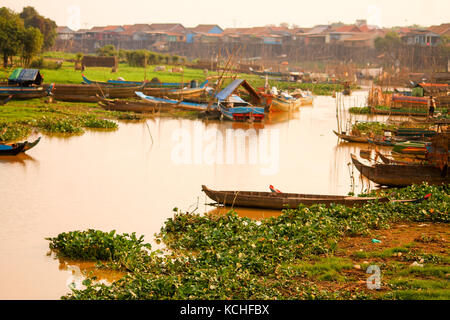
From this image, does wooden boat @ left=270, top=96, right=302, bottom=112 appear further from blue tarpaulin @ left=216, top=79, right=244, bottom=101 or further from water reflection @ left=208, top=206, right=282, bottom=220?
water reflection @ left=208, top=206, right=282, bottom=220

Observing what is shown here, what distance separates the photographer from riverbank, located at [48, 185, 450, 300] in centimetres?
519

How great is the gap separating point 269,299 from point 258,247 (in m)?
1.52

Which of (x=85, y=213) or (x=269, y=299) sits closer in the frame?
(x=269, y=299)

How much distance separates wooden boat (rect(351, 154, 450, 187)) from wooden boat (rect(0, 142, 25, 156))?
6639 millimetres

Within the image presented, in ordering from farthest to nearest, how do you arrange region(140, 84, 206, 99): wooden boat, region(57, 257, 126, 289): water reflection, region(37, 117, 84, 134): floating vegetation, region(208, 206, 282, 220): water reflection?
region(140, 84, 206, 99): wooden boat
region(37, 117, 84, 134): floating vegetation
region(208, 206, 282, 220): water reflection
region(57, 257, 126, 289): water reflection

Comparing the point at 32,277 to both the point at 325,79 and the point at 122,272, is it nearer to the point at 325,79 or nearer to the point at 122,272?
the point at 122,272

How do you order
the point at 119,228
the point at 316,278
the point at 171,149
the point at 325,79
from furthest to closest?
the point at 325,79 < the point at 171,149 < the point at 119,228 < the point at 316,278

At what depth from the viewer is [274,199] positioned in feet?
28.3

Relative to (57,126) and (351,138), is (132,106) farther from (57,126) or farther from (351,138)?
(351,138)

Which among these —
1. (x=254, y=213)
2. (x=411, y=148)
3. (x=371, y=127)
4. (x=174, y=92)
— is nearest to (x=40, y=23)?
(x=174, y=92)

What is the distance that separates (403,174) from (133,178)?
4.88 m

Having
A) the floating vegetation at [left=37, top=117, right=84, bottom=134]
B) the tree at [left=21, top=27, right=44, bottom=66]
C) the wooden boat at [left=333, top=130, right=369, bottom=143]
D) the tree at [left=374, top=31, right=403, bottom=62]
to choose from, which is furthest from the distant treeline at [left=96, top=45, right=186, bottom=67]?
the wooden boat at [left=333, top=130, right=369, bottom=143]
